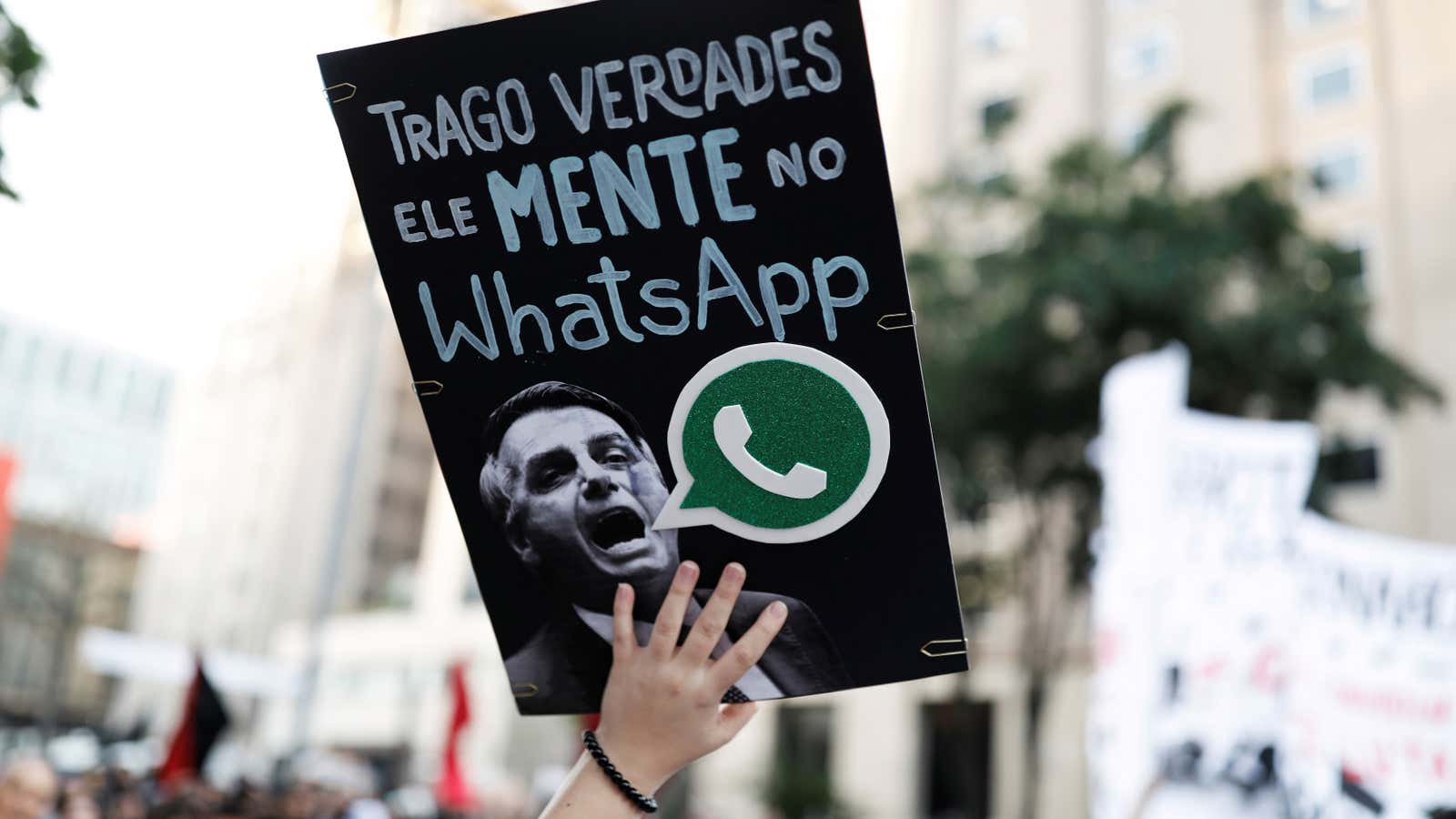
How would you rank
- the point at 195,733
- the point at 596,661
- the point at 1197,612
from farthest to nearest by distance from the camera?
the point at 195,733 → the point at 1197,612 → the point at 596,661

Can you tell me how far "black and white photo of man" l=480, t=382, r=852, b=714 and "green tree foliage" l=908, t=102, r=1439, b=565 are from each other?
16364 mm

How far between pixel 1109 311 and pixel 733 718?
16.9 m

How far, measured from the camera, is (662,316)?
72.7 inches

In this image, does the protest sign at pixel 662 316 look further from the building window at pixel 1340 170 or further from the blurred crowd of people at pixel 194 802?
the building window at pixel 1340 170

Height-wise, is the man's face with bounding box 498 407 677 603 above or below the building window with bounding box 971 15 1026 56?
below

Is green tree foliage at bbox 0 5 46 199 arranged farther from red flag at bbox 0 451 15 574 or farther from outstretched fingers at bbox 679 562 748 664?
red flag at bbox 0 451 15 574

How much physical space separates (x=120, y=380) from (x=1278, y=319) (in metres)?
75.9

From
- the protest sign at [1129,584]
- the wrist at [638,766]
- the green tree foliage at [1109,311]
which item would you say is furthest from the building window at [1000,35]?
the wrist at [638,766]

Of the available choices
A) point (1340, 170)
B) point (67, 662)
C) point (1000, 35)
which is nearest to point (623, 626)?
point (1340, 170)

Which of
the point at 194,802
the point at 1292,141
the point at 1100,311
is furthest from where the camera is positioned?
the point at 1292,141

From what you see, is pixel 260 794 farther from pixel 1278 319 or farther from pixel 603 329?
pixel 1278 319

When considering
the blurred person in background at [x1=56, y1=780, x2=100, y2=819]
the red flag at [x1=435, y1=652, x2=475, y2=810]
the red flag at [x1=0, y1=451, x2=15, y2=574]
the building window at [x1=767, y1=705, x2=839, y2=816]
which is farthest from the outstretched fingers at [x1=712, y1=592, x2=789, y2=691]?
the building window at [x1=767, y1=705, x2=839, y2=816]

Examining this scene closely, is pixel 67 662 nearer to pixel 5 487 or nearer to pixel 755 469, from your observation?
pixel 5 487

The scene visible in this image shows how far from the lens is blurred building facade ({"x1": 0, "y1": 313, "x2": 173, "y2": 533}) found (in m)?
73.8
